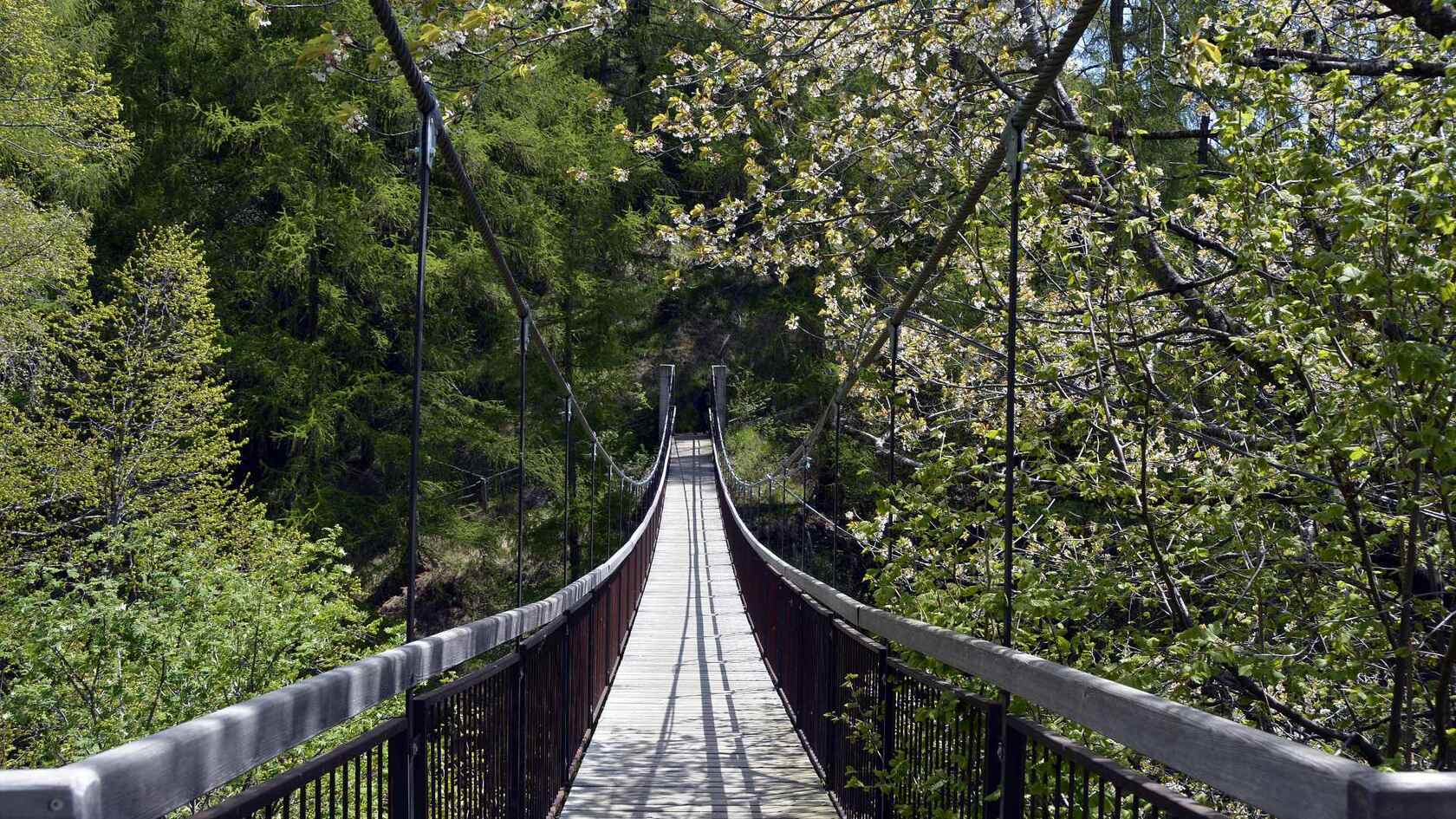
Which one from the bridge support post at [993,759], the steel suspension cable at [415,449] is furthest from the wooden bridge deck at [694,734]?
the steel suspension cable at [415,449]

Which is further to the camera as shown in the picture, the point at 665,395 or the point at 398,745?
the point at 665,395

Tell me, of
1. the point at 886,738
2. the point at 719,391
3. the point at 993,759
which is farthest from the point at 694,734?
the point at 719,391

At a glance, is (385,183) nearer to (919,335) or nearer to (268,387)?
(268,387)

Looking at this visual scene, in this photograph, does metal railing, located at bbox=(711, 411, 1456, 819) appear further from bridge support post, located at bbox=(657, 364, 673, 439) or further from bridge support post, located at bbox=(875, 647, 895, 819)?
bridge support post, located at bbox=(657, 364, 673, 439)

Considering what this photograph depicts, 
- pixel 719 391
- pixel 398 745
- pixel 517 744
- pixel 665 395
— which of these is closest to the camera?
pixel 398 745

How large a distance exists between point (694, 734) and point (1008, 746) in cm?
420

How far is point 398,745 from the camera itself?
2113 millimetres

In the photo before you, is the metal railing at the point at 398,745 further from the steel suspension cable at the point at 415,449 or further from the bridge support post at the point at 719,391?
the bridge support post at the point at 719,391

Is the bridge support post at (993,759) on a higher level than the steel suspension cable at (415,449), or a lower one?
Answer: lower

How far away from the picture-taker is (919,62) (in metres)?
6.96

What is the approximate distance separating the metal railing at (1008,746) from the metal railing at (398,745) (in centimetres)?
92

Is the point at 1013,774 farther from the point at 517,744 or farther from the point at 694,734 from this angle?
the point at 694,734

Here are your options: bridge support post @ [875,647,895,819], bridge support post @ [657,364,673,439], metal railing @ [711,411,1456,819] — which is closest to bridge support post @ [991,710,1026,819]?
metal railing @ [711,411,1456,819]

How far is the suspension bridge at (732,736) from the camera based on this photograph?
3.78 ft
